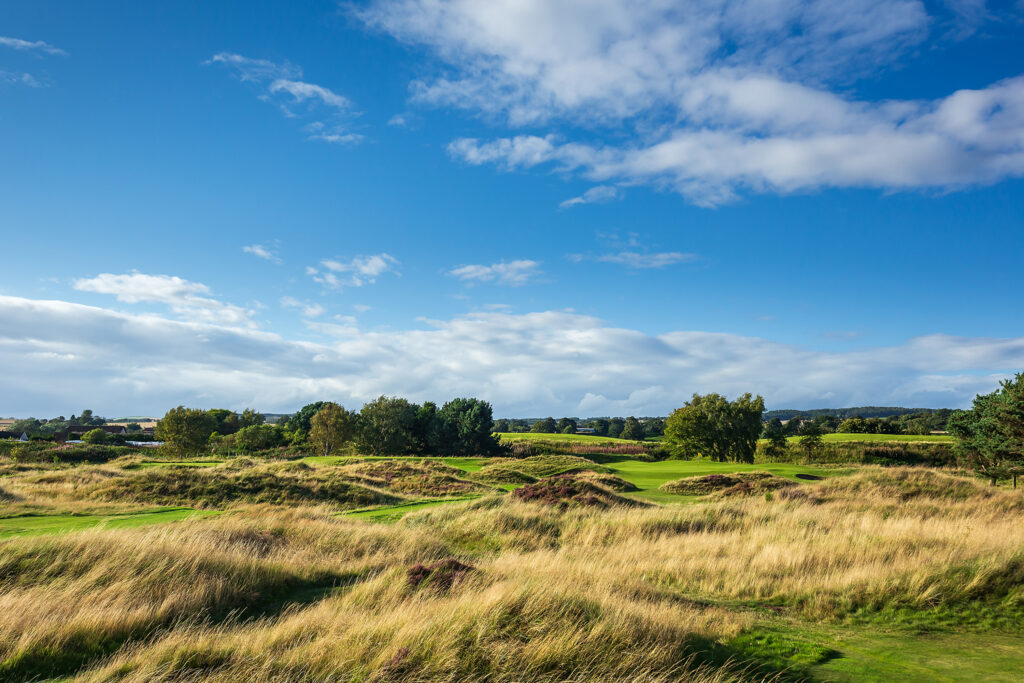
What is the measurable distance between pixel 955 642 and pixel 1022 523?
1211 cm

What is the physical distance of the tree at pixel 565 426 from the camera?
488 ft

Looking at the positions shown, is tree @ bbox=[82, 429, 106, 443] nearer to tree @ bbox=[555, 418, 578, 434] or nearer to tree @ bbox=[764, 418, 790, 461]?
tree @ bbox=[764, 418, 790, 461]

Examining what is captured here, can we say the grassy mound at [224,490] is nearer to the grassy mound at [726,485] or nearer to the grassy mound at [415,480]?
the grassy mound at [415,480]

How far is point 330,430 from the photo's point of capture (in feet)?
256

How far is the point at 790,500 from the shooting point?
2242 centimetres

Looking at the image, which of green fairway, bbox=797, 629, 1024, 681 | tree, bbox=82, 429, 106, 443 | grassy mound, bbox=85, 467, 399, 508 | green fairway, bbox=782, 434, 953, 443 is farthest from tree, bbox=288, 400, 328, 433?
green fairway, bbox=797, 629, 1024, 681

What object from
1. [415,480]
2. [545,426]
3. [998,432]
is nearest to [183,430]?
[415,480]

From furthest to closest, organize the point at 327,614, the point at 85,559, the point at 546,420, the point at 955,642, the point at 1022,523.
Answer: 1. the point at 546,420
2. the point at 1022,523
3. the point at 85,559
4. the point at 955,642
5. the point at 327,614

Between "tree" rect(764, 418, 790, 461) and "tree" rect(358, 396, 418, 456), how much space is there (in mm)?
51265

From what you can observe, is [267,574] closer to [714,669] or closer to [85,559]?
[85,559]

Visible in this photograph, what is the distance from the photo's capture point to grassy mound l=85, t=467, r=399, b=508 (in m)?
22.9

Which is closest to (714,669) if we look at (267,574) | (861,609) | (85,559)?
(861,609)

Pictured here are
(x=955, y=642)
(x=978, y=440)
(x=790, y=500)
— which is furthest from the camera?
(x=978, y=440)

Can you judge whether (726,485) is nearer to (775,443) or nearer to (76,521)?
(76,521)
